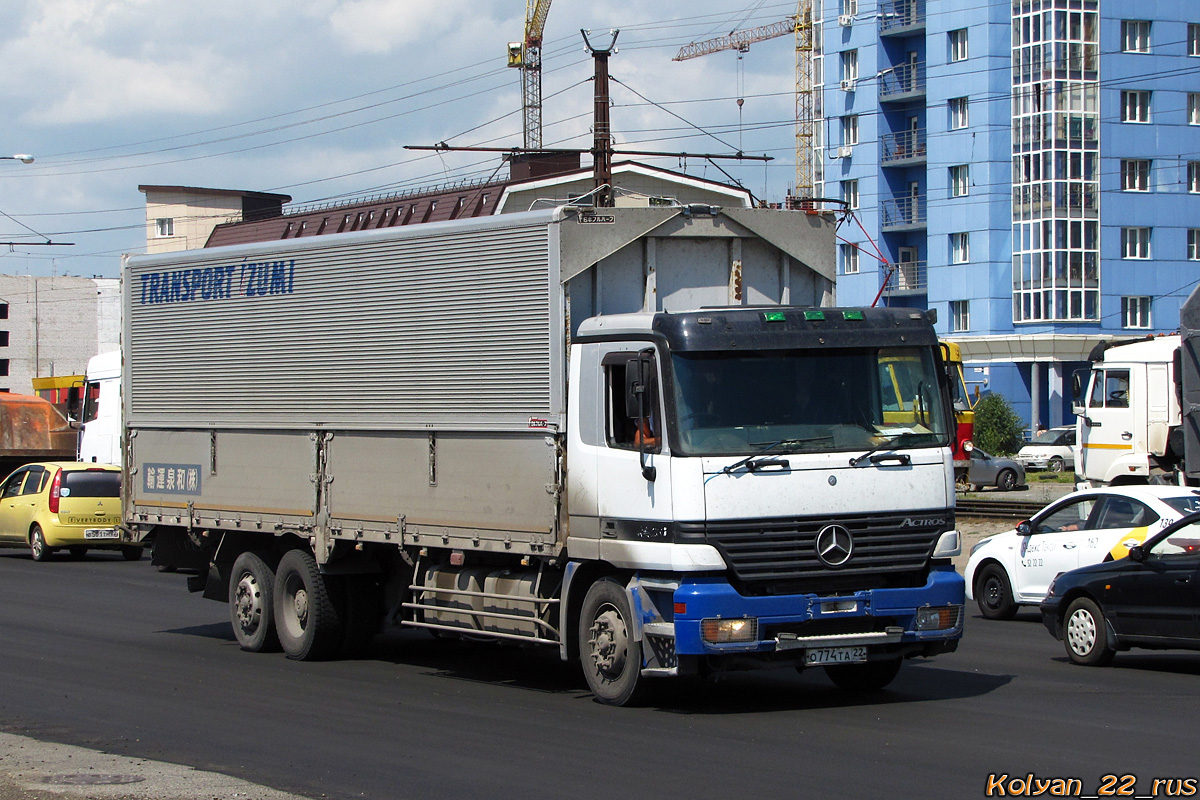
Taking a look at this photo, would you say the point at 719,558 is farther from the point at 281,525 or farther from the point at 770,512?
the point at 281,525

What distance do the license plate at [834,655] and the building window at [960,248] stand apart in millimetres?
66333

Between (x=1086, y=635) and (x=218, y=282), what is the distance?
8.47 m

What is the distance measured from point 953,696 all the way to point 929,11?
68.5m

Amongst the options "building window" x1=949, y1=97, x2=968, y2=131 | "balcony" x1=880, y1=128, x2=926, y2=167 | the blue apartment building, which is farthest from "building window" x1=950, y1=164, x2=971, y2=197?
"balcony" x1=880, y1=128, x2=926, y2=167

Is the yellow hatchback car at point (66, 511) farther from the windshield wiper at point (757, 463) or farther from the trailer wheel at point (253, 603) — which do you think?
the windshield wiper at point (757, 463)

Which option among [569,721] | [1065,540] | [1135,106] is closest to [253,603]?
[569,721]

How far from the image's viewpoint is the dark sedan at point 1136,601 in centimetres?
1249

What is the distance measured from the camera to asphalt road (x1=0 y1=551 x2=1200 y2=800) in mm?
8367

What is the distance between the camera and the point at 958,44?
74.1 m

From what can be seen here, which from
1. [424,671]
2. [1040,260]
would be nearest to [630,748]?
[424,671]

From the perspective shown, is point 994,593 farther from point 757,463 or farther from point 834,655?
point 757,463

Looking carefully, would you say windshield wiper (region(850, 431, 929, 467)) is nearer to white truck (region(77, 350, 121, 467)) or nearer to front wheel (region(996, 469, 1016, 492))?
white truck (region(77, 350, 121, 467))

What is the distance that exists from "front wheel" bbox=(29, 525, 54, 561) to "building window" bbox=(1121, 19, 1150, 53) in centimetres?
5810

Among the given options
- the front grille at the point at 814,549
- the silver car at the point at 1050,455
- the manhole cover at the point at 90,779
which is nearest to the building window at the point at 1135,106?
the silver car at the point at 1050,455
